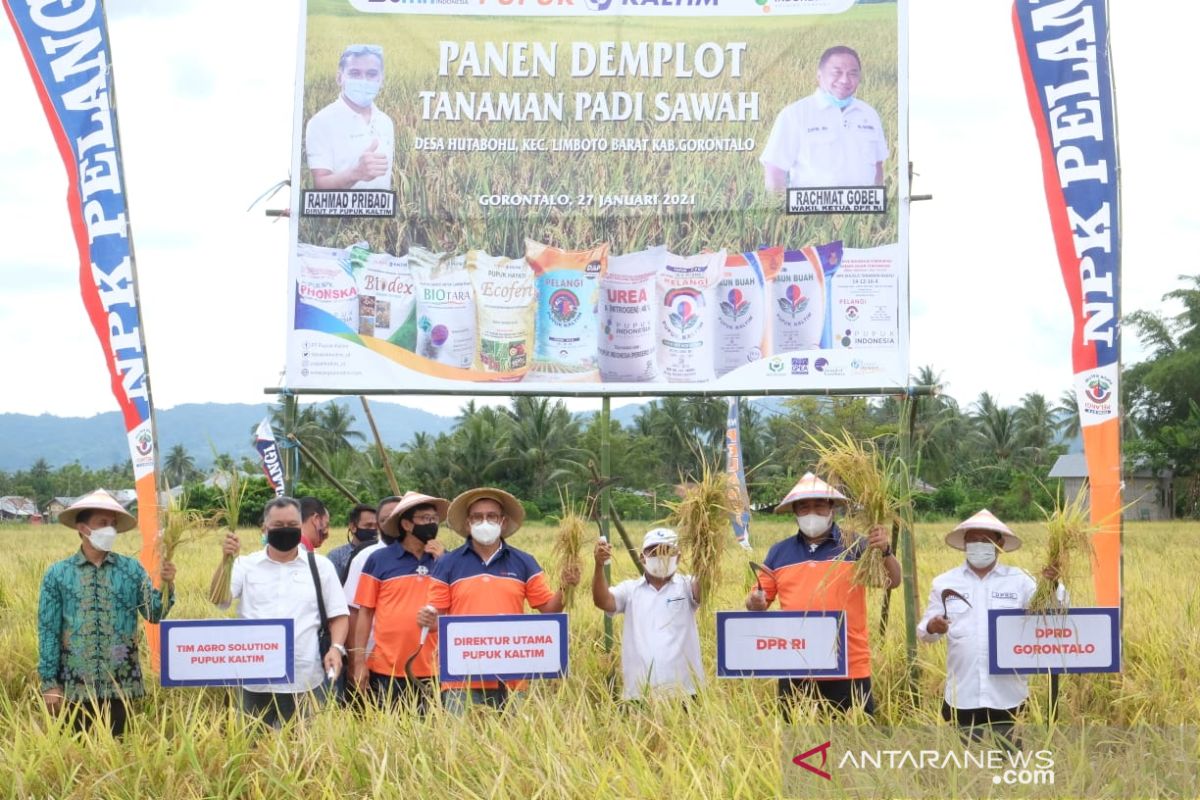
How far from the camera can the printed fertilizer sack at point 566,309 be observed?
28.0ft

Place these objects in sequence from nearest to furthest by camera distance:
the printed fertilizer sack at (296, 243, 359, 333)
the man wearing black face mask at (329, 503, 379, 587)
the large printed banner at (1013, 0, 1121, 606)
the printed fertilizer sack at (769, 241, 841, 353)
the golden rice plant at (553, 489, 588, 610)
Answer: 1. the golden rice plant at (553, 489, 588, 610)
2. the large printed banner at (1013, 0, 1121, 606)
3. the man wearing black face mask at (329, 503, 379, 587)
4. the printed fertilizer sack at (769, 241, 841, 353)
5. the printed fertilizer sack at (296, 243, 359, 333)

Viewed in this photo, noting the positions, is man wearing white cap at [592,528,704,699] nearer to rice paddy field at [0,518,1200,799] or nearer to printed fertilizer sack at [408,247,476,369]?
rice paddy field at [0,518,1200,799]

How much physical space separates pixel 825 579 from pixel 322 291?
3.96 m

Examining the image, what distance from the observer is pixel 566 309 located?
336 inches

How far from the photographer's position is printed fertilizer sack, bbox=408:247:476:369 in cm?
853

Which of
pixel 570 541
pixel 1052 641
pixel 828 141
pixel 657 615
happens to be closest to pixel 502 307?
pixel 570 541

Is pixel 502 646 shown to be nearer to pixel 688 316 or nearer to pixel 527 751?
pixel 527 751

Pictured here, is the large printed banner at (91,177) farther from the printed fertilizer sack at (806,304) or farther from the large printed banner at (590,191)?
the printed fertilizer sack at (806,304)

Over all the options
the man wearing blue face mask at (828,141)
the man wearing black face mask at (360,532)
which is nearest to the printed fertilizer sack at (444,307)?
the man wearing black face mask at (360,532)

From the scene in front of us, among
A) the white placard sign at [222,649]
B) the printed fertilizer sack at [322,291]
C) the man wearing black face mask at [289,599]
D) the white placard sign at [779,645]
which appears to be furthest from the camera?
A: the printed fertilizer sack at [322,291]

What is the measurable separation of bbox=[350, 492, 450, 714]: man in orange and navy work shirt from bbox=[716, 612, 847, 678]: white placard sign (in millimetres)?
1514

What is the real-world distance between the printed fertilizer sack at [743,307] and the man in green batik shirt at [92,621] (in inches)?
151

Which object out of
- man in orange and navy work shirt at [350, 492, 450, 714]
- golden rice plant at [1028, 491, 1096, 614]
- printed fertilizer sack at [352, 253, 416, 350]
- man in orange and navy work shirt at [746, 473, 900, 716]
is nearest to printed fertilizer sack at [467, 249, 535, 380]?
printed fertilizer sack at [352, 253, 416, 350]

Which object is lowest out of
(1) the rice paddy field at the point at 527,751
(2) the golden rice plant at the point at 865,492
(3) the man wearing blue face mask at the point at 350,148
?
(1) the rice paddy field at the point at 527,751
